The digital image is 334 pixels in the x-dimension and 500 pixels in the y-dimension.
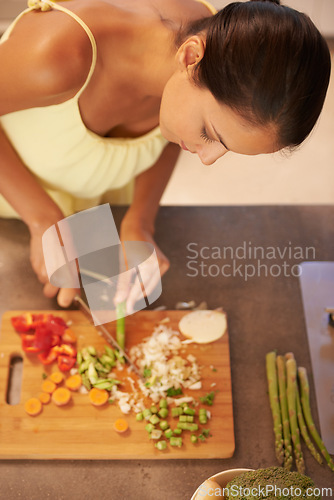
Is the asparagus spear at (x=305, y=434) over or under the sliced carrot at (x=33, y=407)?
under

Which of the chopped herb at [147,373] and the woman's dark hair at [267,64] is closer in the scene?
the woman's dark hair at [267,64]

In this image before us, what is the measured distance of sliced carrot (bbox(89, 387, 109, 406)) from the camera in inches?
36.3

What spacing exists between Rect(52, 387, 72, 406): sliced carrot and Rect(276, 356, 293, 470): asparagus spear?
1.21 feet

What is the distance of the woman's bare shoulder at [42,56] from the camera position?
739 millimetres

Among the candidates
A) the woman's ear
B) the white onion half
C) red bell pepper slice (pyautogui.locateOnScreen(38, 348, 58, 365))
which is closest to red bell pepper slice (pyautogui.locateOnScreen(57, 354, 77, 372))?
red bell pepper slice (pyautogui.locateOnScreen(38, 348, 58, 365))

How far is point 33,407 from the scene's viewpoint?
91 centimetres

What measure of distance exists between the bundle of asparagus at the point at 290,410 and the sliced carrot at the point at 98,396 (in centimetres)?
29

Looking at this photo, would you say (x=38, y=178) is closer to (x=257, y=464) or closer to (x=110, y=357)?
(x=110, y=357)

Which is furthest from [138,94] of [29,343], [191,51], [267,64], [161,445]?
[161,445]

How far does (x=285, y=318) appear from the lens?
42.3 inches

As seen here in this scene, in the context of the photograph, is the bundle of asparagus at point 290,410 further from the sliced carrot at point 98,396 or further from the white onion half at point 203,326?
the sliced carrot at point 98,396

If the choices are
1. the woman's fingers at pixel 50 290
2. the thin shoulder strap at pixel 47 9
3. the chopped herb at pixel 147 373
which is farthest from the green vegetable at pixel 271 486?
the thin shoulder strap at pixel 47 9

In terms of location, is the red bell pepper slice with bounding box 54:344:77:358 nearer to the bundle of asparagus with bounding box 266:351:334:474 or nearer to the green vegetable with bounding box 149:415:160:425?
the green vegetable with bounding box 149:415:160:425

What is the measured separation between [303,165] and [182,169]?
1.64 feet
